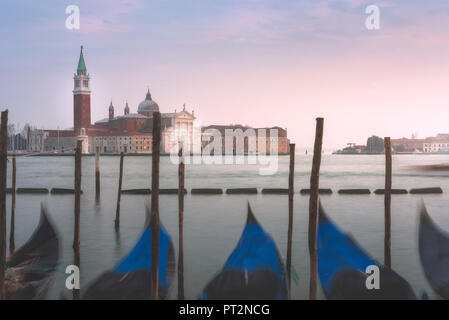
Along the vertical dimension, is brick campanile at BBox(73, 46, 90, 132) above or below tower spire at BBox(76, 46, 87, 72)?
below

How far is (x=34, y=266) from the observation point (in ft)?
22.2

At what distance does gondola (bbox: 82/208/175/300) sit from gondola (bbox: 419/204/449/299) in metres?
3.18

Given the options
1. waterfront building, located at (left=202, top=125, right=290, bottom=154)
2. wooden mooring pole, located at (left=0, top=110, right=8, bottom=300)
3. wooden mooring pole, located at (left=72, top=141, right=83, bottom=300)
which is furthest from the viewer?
waterfront building, located at (left=202, top=125, right=290, bottom=154)

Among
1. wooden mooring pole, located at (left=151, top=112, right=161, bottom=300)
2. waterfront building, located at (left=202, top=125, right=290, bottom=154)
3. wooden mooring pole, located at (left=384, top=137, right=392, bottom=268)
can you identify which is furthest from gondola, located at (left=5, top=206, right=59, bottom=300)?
waterfront building, located at (left=202, top=125, right=290, bottom=154)

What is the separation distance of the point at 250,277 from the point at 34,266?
2.88m

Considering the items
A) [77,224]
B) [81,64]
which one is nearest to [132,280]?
[77,224]

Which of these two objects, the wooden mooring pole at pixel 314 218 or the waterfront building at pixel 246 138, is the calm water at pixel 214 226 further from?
the waterfront building at pixel 246 138

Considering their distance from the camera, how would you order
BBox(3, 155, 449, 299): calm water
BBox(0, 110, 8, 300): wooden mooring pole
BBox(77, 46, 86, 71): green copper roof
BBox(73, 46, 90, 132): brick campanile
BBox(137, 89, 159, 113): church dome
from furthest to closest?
1. BBox(137, 89, 159, 113): church dome
2. BBox(77, 46, 86, 71): green copper roof
3. BBox(73, 46, 90, 132): brick campanile
4. BBox(3, 155, 449, 299): calm water
5. BBox(0, 110, 8, 300): wooden mooring pole

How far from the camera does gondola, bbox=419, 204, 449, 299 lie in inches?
250

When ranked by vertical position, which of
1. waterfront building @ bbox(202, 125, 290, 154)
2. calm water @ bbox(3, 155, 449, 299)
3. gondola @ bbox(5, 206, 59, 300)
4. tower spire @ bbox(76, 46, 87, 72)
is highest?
tower spire @ bbox(76, 46, 87, 72)

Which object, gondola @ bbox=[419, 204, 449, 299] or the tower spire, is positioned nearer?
gondola @ bbox=[419, 204, 449, 299]

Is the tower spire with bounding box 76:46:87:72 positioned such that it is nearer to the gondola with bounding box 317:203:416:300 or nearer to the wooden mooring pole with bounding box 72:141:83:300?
the wooden mooring pole with bounding box 72:141:83:300
